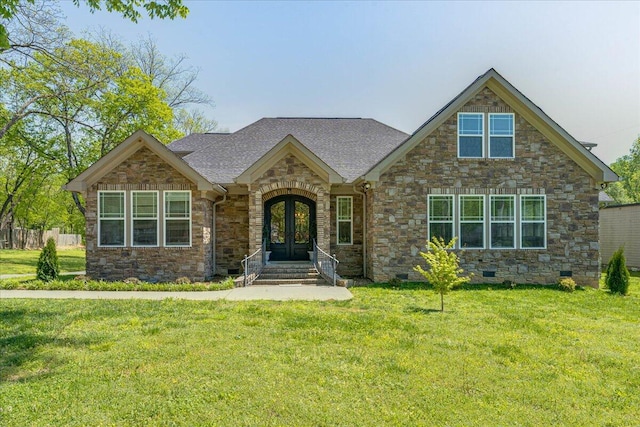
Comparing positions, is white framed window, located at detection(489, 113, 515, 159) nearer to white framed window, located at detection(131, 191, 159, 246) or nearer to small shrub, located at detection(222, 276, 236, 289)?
small shrub, located at detection(222, 276, 236, 289)

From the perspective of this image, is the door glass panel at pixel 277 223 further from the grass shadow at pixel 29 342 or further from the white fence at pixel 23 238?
the white fence at pixel 23 238

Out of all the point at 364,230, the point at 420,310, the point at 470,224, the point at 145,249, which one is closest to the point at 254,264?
the point at 145,249

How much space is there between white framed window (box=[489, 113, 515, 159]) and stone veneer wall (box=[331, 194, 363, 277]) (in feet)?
15.8

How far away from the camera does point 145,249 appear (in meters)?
13.3

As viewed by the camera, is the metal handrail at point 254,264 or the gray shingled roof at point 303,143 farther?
the gray shingled roof at point 303,143

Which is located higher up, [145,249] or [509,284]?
[145,249]

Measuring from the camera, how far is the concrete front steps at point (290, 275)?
42.5 feet

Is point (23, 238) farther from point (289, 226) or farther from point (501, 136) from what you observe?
point (501, 136)

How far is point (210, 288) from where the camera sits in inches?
466

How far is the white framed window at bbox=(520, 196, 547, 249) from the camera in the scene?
44.6ft

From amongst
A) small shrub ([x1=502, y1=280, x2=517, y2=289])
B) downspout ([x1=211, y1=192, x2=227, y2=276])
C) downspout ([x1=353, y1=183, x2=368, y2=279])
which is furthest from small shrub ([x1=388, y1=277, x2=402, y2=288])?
downspout ([x1=211, y1=192, x2=227, y2=276])

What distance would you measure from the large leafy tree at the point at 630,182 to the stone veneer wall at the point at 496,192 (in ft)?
137

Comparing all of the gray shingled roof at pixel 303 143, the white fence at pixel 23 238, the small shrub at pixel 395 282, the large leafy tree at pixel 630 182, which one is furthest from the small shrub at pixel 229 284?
the large leafy tree at pixel 630 182

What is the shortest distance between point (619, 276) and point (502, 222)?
11.5 ft
